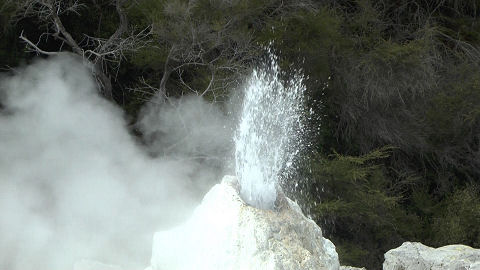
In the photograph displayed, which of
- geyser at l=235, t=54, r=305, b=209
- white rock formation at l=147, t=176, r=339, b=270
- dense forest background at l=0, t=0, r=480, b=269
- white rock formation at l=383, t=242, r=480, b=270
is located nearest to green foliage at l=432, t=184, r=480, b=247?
dense forest background at l=0, t=0, r=480, b=269

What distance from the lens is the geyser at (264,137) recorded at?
16.6 feet

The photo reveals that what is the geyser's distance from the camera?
5055 mm

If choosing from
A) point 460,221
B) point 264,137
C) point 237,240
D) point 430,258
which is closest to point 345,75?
point 460,221

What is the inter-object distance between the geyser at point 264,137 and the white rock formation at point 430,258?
4.08 feet

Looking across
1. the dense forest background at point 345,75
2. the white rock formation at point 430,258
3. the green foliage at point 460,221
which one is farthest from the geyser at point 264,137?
the green foliage at point 460,221

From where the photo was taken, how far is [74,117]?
9.28m

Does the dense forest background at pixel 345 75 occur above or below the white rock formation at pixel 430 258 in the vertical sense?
above

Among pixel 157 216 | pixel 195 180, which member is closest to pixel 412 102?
pixel 195 180

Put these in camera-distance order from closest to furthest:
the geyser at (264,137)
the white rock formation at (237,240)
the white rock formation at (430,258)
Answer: the white rock formation at (237,240)
the geyser at (264,137)
the white rock formation at (430,258)

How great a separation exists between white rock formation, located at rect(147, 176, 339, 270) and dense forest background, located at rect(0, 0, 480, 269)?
583 cm

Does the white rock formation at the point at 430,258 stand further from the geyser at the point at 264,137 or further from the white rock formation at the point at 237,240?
the white rock formation at the point at 237,240

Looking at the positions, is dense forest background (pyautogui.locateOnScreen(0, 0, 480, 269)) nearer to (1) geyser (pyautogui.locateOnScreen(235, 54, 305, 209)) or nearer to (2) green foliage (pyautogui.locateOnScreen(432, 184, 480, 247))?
(2) green foliage (pyautogui.locateOnScreen(432, 184, 480, 247))

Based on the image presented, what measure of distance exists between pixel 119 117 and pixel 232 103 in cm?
155

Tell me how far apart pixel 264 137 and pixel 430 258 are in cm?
174
